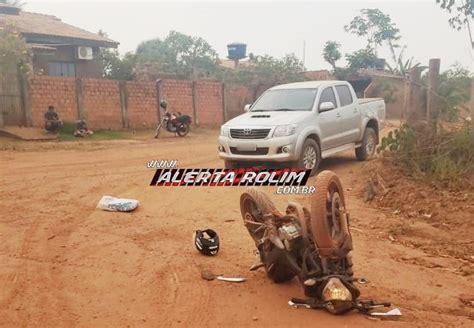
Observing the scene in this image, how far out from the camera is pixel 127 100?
1908cm

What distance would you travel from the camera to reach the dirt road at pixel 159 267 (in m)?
3.66

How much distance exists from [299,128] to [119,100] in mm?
11629

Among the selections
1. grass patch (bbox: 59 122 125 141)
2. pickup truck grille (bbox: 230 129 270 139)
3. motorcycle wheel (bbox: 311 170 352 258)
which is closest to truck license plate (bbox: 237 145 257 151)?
pickup truck grille (bbox: 230 129 270 139)

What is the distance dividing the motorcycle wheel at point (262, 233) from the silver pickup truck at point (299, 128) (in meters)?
3.89

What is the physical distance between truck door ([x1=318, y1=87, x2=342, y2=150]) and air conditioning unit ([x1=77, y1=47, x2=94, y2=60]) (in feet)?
51.3

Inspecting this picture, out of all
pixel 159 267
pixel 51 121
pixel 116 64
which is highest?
pixel 116 64

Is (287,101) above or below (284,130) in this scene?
above

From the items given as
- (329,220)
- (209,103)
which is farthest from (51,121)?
(329,220)

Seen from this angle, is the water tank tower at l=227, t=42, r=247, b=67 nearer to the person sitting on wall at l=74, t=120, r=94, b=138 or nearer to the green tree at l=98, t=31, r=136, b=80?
the green tree at l=98, t=31, r=136, b=80

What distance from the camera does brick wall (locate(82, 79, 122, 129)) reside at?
17.6m

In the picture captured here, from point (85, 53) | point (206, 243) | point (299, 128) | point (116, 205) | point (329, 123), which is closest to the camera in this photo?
point (206, 243)

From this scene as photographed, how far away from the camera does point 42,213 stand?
21.0ft

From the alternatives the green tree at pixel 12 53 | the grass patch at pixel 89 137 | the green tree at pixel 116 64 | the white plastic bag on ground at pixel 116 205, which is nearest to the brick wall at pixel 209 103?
the green tree at pixel 116 64

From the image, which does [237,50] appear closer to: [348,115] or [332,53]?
[332,53]
